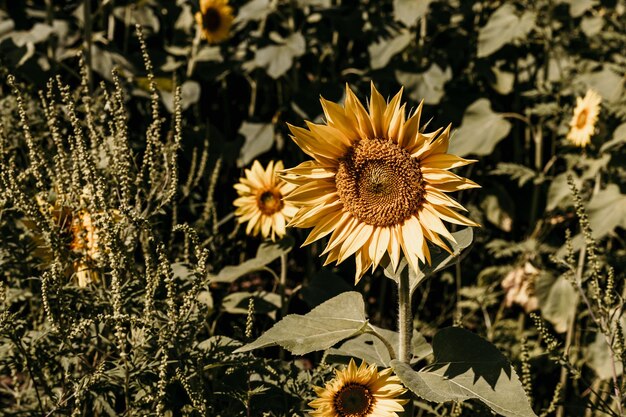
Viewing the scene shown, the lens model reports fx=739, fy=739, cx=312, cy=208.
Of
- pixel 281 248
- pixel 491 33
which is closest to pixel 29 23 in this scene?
pixel 281 248

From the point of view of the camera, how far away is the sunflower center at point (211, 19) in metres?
3.37

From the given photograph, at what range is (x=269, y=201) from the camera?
8.70 ft

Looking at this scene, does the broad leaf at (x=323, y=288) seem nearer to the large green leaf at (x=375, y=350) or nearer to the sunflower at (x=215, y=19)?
the large green leaf at (x=375, y=350)

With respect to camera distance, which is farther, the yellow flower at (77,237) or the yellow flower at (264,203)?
the yellow flower at (264,203)

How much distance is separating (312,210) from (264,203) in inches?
34.3

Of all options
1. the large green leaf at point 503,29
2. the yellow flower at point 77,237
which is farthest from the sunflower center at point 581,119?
the yellow flower at point 77,237

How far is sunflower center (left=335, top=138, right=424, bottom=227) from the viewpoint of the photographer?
1.74 metres

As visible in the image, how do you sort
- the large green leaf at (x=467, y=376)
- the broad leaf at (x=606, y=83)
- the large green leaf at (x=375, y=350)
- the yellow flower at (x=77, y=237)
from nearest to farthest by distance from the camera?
the large green leaf at (x=467, y=376) → the large green leaf at (x=375, y=350) → the yellow flower at (x=77, y=237) → the broad leaf at (x=606, y=83)

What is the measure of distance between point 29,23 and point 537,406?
286 centimetres

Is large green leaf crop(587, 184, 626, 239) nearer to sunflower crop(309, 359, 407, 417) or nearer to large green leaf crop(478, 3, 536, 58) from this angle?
large green leaf crop(478, 3, 536, 58)

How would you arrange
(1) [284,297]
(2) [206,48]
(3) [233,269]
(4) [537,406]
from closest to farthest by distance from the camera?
1. (3) [233,269]
2. (1) [284,297]
3. (4) [537,406]
4. (2) [206,48]

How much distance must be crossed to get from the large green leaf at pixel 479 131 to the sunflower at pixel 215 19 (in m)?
1.17

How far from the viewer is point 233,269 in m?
2.53

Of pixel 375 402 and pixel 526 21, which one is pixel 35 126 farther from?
pixel 526 21
